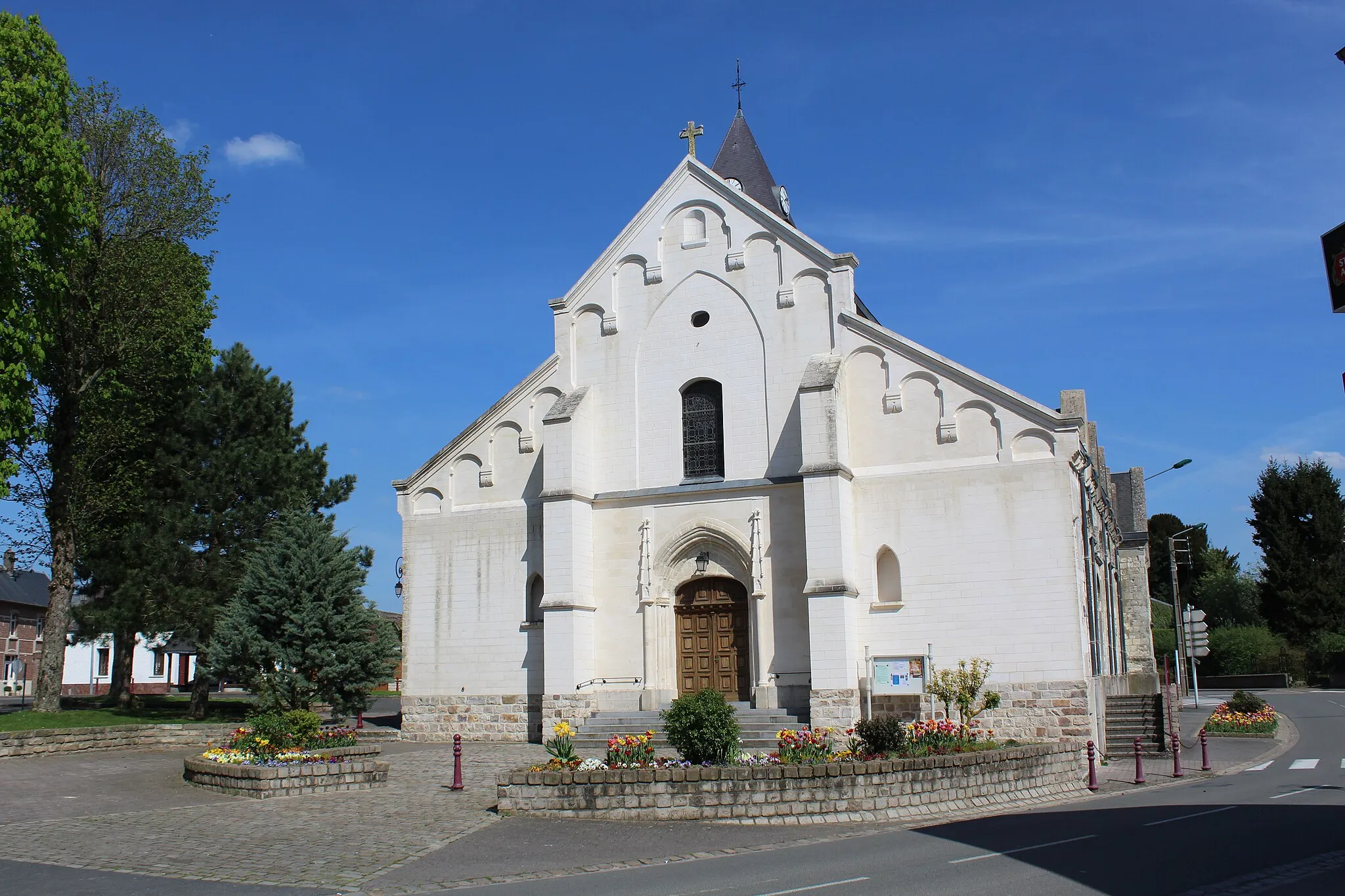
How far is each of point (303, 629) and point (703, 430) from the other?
9484mm

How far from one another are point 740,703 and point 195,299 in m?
17.5

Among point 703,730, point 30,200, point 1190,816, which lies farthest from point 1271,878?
point 30,200

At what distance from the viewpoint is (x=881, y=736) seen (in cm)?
1484

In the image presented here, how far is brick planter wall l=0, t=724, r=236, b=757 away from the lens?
66.9ft

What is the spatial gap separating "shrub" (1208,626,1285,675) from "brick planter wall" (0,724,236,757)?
5496 centimetres

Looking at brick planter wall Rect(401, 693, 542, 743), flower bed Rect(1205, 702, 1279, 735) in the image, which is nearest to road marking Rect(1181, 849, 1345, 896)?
brick planter wall Rect(401, 693, 542, 743)

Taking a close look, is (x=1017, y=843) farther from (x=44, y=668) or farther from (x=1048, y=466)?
(x=44, y=668)

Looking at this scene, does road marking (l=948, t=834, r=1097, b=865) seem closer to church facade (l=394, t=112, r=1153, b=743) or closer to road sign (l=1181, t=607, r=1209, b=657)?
church facade (l=394, t=112, r=1153, b=743)

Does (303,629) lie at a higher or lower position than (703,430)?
lower

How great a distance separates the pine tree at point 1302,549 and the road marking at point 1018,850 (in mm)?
60736

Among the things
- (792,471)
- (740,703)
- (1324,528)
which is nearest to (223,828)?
(740,703)

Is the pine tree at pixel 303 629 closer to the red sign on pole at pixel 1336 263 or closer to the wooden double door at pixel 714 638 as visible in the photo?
the wooden double door at pixel 714 638

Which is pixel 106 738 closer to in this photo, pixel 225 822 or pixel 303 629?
pixel 303 629

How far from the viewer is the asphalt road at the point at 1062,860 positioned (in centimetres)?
922
